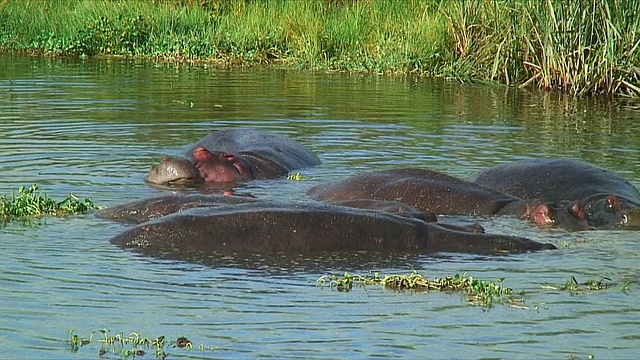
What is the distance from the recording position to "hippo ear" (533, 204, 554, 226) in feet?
26.7

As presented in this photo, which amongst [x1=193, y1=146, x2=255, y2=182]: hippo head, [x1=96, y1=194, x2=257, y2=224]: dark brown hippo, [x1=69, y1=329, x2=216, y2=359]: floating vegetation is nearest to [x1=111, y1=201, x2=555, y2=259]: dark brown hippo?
[x1=96, y1=194, x2=257, y2=224]: dark brown hippo

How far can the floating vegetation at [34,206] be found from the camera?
8031 millimetres

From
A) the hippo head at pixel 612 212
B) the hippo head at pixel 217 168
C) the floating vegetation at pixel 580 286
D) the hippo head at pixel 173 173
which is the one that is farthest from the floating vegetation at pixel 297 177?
the floating vegetation at pixel 580 286

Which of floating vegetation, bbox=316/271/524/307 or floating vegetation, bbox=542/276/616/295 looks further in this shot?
floating vegetation, bbox=542/276/616/295

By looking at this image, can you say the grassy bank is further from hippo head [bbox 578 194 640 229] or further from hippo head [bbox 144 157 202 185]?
hippo head [bbox 578 194 640 229]

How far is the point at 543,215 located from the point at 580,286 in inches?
71.5

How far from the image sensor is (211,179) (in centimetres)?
995

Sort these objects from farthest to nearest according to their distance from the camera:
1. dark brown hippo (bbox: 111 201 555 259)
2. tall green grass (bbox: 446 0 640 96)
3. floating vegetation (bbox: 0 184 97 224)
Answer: tall green grass (bbox: 446 0 640 96) < floating vegetation (bbox: 0 184 97 224) < dark brown hippo (bbox: 111 201 555 259)

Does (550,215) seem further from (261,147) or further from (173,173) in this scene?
(261,147)

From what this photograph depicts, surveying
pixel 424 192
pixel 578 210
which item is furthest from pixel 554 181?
pixel 424 192

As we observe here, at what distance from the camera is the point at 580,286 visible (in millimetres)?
6395

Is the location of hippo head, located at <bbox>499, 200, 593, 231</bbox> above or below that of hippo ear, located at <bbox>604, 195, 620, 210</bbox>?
below

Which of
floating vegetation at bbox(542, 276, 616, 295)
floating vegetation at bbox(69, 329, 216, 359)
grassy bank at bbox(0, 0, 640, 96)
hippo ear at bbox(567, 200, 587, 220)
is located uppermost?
grassy bank at bbox(0, 0, 640, 96)

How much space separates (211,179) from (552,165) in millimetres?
2666
